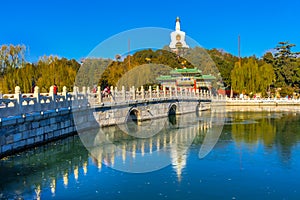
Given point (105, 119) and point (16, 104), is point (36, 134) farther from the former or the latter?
point (105, 119)

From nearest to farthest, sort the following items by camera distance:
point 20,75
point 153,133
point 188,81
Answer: point 153,133 → point 20,75 → point 188,81

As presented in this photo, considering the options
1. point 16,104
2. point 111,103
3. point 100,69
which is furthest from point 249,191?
point 100,69

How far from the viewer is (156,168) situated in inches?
450

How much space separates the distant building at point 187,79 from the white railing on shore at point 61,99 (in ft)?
47.3

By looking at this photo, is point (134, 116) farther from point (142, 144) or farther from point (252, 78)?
point (252, 78)

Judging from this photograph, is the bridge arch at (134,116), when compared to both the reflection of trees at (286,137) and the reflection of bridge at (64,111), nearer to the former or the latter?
the reflection of bridge at (64,111)

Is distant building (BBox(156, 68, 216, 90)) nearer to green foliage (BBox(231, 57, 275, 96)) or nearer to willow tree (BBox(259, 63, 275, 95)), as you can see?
green foliage (BBox(231, 57, 275, 96))

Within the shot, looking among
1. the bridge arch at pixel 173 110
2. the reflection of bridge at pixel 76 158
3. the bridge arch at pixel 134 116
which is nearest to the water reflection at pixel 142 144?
the reflection of bridge at pixel 76 158

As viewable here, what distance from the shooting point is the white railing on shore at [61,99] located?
462 inches

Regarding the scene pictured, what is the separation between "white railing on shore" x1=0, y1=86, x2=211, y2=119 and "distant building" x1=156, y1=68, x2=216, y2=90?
14423 millimetres

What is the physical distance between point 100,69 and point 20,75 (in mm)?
10976

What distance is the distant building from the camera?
42.3 m

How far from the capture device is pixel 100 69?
128 feet

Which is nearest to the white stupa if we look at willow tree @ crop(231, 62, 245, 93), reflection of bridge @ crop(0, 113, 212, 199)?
willow tree @ crop(231, 62, 245, 93)
